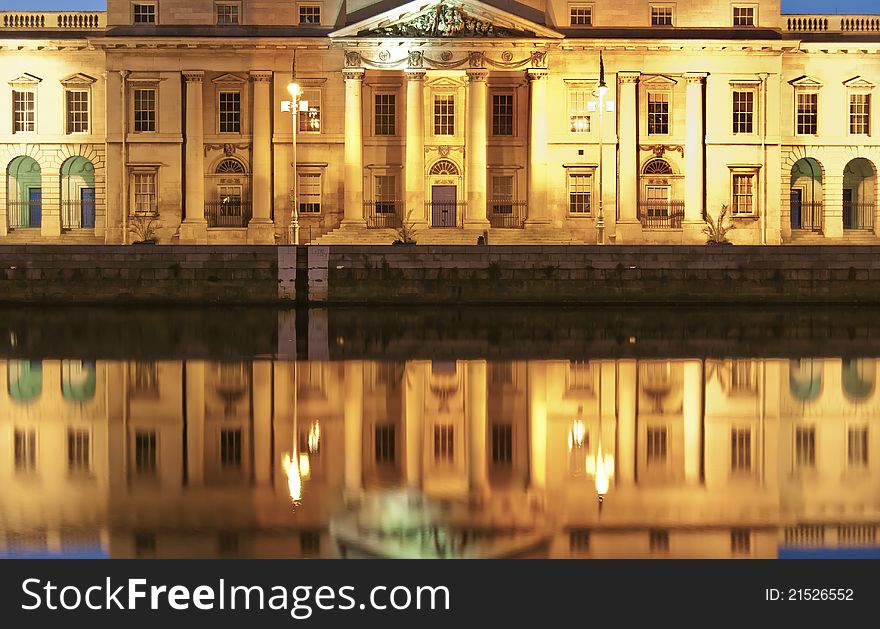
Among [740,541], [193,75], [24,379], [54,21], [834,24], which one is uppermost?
[54,21]

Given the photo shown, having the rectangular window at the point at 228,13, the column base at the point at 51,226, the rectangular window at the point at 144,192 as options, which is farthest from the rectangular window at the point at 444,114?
the column base at the point at 51,226

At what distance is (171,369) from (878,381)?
1271 cm

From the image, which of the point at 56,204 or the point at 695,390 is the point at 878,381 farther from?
the point at 56,204

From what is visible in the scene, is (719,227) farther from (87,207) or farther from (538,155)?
(87,207)

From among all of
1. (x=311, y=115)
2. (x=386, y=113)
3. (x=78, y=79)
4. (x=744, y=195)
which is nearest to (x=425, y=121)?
(x=386, y=113)

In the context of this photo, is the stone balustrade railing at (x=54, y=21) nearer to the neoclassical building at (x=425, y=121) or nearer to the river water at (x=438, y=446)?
the neoclassical building at (x=425, y=121)

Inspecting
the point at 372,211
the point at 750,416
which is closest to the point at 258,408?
the point at 750,416

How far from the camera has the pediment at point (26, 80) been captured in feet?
200

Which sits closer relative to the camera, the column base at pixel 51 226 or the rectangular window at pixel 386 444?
the rectangular window at pixel 386 444

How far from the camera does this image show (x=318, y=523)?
1114 centimetres

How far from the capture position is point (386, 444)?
1541cm

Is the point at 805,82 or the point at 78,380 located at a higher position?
the point at 805,82

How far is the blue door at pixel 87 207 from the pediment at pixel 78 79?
525 cm

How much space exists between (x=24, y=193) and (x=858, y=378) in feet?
166
